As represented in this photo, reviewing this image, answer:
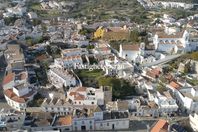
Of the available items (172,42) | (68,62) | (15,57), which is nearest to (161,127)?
(68,62)

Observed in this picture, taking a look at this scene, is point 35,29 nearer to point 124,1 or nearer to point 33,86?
point 33,86

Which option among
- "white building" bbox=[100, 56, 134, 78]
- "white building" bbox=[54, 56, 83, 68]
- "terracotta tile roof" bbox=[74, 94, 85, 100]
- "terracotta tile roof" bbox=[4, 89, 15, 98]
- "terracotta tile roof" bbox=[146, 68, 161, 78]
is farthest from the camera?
"white building" bbox=[54, 56, 83, 68]

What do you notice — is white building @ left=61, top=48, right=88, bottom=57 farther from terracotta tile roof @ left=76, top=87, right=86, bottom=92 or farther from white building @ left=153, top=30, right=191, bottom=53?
terracotta tile roof @ left=76, top=87, right=86, bottom=92

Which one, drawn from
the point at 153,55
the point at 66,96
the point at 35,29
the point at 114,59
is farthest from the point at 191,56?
the point at 35,29

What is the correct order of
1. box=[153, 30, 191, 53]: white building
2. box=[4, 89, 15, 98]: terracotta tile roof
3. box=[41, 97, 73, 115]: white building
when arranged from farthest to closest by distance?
box=[153, 30, 191, 53]: white building, box=[4, 89, 15, 98]: terracotta tile roof, box=[41, 97, 73, 115]: white building

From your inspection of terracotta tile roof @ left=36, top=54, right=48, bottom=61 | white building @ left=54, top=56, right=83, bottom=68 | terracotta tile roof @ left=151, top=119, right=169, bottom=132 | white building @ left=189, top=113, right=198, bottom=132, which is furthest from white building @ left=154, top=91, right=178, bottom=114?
terracotta tile roof @ left=36, top=54, right=48, bottom=61

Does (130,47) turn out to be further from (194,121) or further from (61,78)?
(194,121)

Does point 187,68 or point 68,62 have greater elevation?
point 68,62
